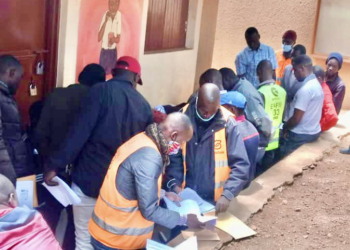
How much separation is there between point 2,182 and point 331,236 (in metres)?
3.77

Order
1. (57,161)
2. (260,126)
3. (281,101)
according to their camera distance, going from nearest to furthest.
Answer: (57,161)
(260,126)
(281,101)

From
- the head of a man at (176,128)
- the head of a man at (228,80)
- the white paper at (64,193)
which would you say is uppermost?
the head of a man at (228,80)

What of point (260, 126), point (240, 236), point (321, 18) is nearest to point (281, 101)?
point (260, 126)

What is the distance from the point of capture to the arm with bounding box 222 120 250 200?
5238 mm

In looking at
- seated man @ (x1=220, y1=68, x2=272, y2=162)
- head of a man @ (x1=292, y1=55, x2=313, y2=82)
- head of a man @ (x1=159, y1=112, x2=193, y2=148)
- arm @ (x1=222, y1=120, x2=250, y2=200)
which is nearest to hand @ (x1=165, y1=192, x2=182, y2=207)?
arm @ (x1=222, y1=120, x2=250, y2=200)

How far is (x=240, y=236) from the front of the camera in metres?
5.51

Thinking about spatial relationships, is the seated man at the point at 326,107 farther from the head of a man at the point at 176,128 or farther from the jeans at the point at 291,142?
the head of a man at the point at 176,128

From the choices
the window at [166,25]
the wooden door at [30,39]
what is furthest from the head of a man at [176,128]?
the window at [166,25]

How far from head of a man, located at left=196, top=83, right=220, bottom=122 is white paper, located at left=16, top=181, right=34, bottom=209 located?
1.52m

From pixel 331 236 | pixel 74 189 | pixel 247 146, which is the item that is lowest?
pixel 331 236

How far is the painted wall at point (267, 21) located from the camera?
13305 mm

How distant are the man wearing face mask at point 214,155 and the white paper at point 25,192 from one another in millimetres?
1158

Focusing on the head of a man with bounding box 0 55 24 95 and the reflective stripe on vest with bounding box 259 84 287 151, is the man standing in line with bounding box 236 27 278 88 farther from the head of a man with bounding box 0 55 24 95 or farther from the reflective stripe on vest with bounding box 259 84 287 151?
the head of a man with bounding box 0 55 24 95

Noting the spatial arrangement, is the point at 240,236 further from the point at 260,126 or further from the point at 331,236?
the point at 260,126
